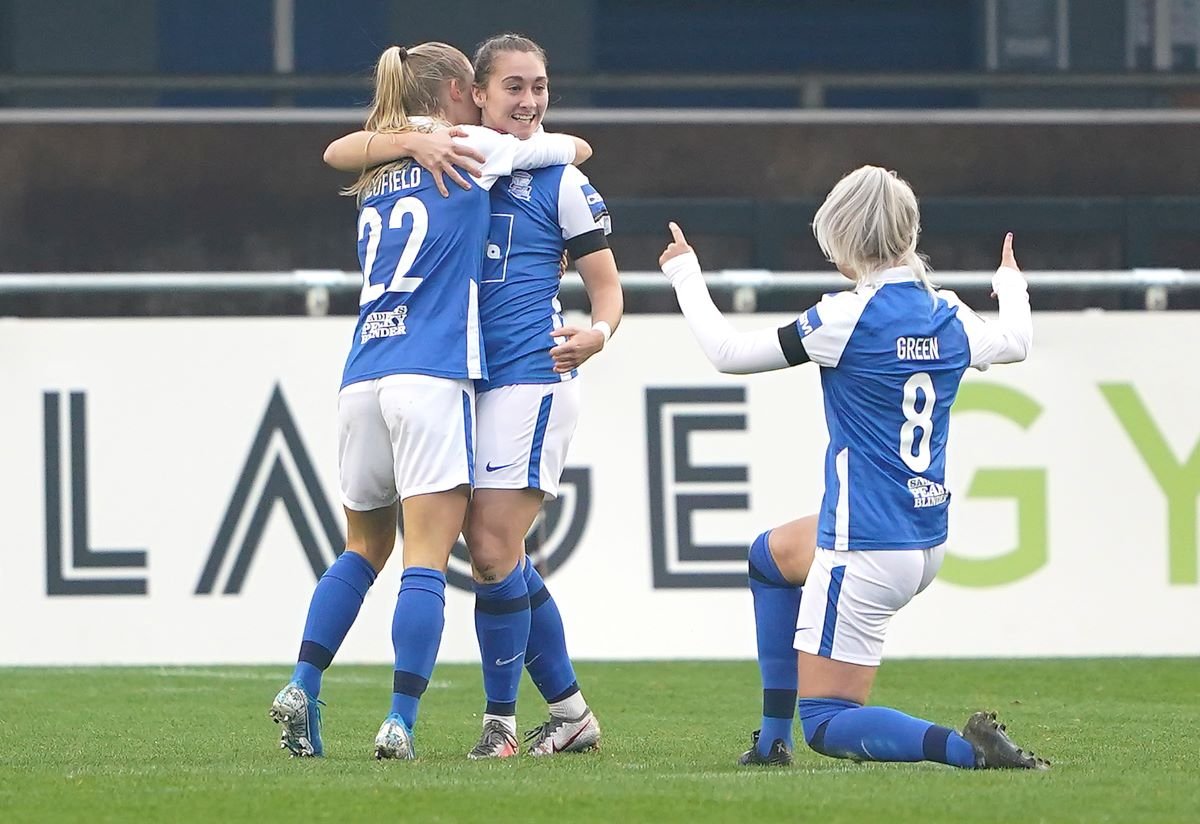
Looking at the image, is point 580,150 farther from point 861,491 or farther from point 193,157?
point 193,157

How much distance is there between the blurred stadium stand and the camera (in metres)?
12.9

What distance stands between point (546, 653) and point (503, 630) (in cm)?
28

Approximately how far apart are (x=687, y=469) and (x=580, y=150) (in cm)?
287

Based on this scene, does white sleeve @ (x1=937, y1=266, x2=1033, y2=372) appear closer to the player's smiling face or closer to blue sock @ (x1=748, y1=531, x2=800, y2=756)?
blue sock @ (x1=748, y1=531, x2=800, y2=756)

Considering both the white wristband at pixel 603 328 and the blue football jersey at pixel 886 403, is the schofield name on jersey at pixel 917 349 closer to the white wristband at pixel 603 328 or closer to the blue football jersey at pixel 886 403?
the blue football jersey at pixel 886 403

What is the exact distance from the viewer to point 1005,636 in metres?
8.65

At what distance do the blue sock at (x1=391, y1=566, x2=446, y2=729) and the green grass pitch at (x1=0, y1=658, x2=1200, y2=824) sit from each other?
166 millimetres

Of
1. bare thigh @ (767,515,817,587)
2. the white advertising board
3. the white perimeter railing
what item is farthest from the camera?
the white perimeter railing

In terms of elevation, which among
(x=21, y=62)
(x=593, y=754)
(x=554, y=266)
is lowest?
(x=593, y=754)

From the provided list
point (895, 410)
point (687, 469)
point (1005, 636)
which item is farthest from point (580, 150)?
point (1005, 636)

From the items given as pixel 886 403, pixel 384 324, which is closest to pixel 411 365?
pixel 384 324

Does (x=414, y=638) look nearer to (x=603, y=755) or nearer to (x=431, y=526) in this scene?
(x=431, y=526)

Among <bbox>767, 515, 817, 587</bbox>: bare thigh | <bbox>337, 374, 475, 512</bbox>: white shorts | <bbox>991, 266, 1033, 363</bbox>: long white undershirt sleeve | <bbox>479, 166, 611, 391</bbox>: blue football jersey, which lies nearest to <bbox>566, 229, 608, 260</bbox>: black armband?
<bbox>479, 166, 611, 391</bbox>: blue football jersey

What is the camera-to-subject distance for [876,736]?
5.13 meters
